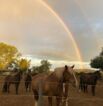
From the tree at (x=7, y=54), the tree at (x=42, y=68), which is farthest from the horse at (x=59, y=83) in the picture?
the tree at (x=7, y=54)

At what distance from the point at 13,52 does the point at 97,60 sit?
38571mm

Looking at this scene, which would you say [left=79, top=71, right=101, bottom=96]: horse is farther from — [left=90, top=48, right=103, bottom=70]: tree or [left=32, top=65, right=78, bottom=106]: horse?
[left=90, top=48, right=103, bottom=70]: tree

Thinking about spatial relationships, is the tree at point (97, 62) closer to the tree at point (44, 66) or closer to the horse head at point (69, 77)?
the tree at point (44, 66)

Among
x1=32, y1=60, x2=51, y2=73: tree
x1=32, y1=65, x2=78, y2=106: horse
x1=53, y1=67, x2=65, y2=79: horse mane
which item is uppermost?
x1=32, y1=60, x2=51, y2=73: tree

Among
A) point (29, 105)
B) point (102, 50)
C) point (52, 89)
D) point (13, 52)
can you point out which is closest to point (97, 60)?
point (102, 50)

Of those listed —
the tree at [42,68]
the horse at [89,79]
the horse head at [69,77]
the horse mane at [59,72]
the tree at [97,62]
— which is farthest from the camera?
the tree at [97,62]

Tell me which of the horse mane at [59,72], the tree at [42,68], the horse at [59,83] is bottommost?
the horse at [59,83]

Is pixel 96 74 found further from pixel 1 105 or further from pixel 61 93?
pixel 61 93

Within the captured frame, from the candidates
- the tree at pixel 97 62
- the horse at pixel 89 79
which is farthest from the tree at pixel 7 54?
the horse at pixel 89 79

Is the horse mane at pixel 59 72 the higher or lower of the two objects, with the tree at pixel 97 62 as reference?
lower

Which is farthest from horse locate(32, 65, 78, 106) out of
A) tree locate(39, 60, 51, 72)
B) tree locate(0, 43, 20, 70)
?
tree locate(0, 43, 20, 70)

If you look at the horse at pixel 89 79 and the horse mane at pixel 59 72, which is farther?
the horse at pixel 89 79

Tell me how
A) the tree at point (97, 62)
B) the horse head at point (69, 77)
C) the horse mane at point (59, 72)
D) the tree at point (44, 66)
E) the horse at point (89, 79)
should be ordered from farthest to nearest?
the tree at point (44, 66)
the tree at point (97, 62)
the horse at point (89, 79)
the horse mane at point (59, 72)
the horse head at point (69, 77)

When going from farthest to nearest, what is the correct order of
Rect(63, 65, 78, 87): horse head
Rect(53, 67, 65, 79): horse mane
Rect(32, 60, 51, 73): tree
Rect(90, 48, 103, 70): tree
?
1. Rect(90, 48, 103, 70): tree
2. Rect(32, 60, 51, 73): tree
3. Rect(53, 67, 65, 79): horse mane
4. Rect(63, 65, 78, 87): horse head
